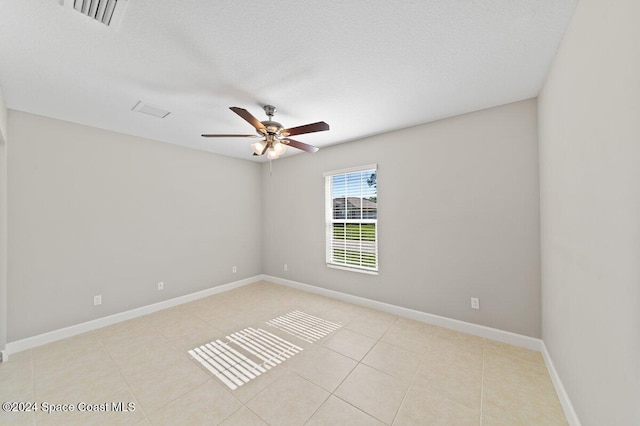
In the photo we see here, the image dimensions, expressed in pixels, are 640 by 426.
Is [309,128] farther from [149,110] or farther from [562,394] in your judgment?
[562,394]

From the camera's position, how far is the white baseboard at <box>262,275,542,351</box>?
2.51 m

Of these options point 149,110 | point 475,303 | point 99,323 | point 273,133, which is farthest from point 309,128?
point 99,323

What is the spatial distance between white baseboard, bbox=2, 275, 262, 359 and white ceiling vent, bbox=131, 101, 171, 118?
108 inches

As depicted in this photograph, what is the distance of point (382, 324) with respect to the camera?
311 cm

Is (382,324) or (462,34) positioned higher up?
(462,34)

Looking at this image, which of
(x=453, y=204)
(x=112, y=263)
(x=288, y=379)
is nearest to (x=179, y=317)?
(x=112, y=263)

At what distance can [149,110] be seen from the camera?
2.71m

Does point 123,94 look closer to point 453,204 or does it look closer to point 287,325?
point 287,325

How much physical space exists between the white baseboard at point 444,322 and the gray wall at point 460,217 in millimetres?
68

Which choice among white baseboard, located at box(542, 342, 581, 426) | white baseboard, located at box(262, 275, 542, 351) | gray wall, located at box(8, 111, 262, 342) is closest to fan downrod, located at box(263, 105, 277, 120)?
gray wall, located at box(8, 111, 262, 342)

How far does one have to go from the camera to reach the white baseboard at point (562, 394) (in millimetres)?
1534

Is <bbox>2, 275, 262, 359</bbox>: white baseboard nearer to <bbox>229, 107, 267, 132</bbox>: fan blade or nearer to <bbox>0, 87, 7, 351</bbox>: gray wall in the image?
<bbox>0, 87, 7, 351</bbox>: gray wall

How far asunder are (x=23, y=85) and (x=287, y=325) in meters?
3.63

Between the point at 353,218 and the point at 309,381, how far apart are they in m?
2.47
